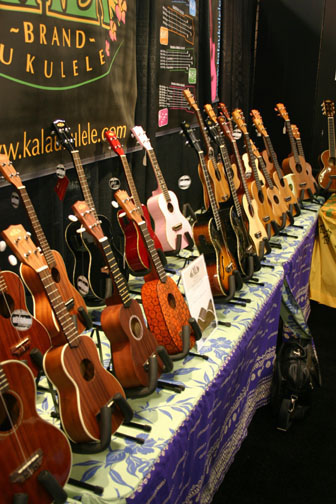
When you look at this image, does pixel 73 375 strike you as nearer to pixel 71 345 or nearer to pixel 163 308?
pixel 71 345

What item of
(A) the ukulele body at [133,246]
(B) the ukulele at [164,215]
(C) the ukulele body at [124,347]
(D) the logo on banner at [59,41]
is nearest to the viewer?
(C) the ukulele body at [124,347]

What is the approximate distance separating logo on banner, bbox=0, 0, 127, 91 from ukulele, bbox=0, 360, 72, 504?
1.01m

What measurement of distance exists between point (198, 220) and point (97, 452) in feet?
3.80

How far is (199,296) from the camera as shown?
1.61 m

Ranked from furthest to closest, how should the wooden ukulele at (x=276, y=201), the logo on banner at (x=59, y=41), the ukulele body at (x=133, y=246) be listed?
the wooden ukulele at (x=276, y=201) < the ukulele body at (x=133, y=246) < the logo on banner at (x=59, y=41)

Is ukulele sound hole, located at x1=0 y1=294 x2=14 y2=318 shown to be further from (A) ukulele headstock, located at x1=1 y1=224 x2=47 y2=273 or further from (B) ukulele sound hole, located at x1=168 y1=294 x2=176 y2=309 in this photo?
(B) ukulele sound hole, located at x1=168 y1=294 x2=176 y2=309

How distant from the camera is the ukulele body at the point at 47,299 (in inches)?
54.1

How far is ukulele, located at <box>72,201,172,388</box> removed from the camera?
49.6 inches

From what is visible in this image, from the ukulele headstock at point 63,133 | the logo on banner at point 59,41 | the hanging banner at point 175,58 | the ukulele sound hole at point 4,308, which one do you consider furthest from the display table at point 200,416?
the hanging banner at point 175,58

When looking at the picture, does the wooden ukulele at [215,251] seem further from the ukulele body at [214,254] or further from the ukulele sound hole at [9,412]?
the ukulele sound hole at [9,412]

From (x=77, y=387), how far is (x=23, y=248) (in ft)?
1.15

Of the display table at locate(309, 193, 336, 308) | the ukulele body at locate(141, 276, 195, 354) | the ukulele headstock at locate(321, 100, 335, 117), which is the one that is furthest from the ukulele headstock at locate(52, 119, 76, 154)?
the ukulele headstock at locate(321, 100, 335, 117)

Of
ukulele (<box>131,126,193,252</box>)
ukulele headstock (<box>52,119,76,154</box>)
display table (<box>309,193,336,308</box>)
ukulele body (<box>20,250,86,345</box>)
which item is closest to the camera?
ukulele body (<box>20,250,86,345</box>)

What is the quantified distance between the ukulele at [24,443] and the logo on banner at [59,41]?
39.8 inches
